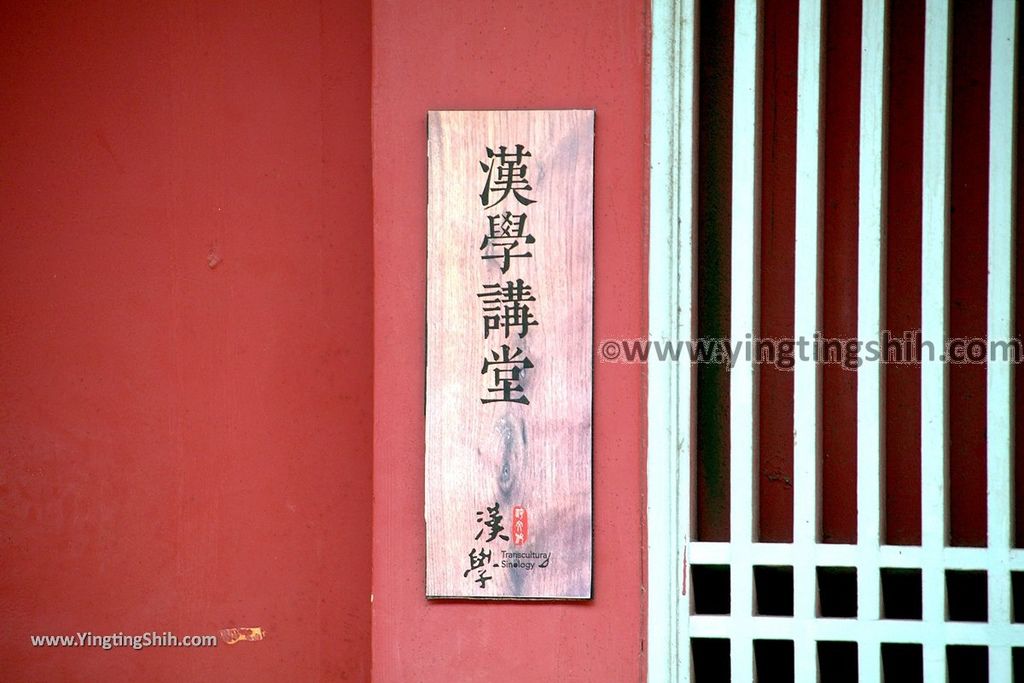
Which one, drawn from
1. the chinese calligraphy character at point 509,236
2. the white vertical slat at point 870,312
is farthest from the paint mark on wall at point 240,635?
the white vertical slat at point 870,312

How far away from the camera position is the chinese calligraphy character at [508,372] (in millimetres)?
2885

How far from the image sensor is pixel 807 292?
9.52 feet

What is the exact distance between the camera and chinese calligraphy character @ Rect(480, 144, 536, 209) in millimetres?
2896

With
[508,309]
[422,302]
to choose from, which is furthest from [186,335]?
[508,309]

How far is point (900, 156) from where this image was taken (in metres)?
3.04

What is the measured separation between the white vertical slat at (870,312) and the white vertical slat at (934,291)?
0.11 meters

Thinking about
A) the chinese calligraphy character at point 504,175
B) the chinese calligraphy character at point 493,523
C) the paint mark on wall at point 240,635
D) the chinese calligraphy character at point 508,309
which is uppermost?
the chinese calligraphy character at point 504,175

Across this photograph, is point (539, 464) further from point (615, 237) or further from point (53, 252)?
point (53, 252)

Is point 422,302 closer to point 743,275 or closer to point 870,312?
point 743,275

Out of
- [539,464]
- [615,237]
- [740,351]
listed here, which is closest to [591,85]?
[615,237]

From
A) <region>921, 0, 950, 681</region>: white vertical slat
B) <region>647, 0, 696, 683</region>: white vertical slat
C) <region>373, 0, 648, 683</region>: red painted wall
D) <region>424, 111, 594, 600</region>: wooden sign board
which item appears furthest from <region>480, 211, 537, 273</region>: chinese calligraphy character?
<region>921, 0, 950, 681</region>: white vertical slat

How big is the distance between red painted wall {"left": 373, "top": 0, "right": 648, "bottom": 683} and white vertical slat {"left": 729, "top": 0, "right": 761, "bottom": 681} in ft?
0.83

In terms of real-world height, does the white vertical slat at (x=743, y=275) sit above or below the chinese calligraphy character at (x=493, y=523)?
above

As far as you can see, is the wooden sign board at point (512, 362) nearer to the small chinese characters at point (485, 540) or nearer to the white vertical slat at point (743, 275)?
the small chinese characters at point (485, 540)
